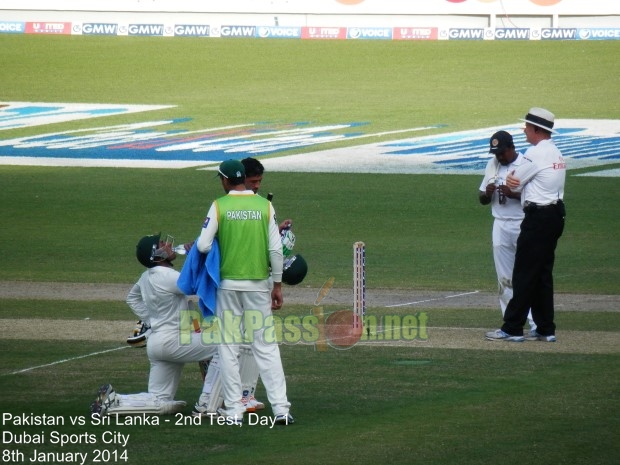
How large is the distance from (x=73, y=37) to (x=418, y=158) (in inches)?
961

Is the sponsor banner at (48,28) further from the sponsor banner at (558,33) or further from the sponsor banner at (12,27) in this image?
the sponsor banner at (558,33)

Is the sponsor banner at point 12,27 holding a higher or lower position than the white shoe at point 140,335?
higher

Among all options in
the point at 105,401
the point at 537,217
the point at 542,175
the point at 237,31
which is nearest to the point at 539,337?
the point at 537,217

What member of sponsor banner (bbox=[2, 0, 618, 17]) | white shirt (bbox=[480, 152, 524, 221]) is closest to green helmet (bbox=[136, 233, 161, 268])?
white shirt (bbox=[480, 152, 524, 221])

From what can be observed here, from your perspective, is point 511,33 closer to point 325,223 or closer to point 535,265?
point 325,223

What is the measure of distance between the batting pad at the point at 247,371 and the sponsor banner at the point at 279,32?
135 ft

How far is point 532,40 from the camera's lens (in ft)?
163

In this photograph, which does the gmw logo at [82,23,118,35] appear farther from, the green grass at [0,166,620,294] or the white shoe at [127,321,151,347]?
the white shoe at [127,321,151,347]

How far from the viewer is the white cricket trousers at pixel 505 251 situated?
13.4 metres

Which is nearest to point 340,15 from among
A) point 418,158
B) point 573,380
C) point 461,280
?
point 418,158

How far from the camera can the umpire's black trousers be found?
12727 mm

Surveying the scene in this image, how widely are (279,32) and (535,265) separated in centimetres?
3907

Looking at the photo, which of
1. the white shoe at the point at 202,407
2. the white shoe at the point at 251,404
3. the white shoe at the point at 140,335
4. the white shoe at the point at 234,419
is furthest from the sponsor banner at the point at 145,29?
the white shoe at the point at 234,419

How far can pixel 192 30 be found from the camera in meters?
51.9
